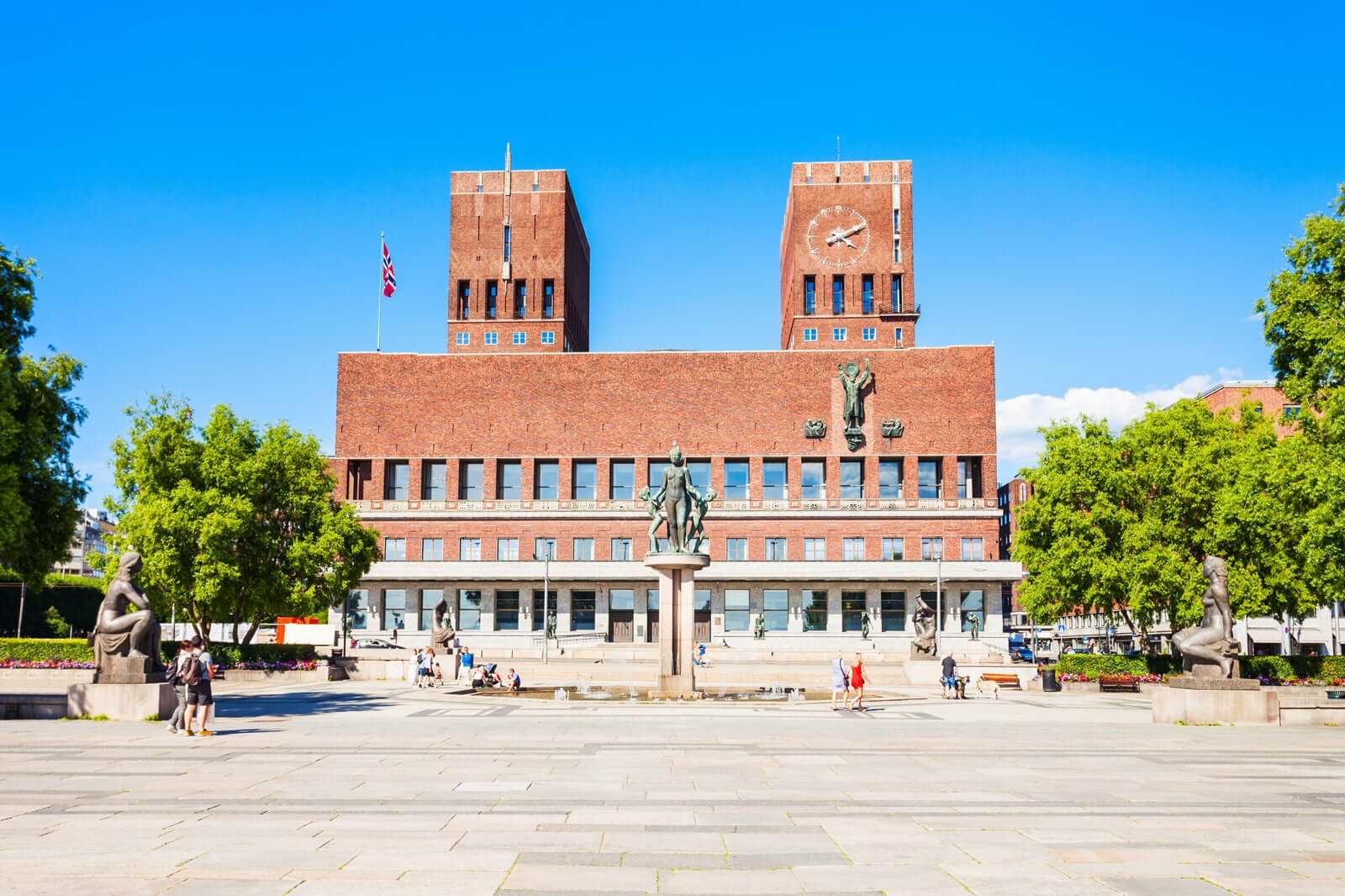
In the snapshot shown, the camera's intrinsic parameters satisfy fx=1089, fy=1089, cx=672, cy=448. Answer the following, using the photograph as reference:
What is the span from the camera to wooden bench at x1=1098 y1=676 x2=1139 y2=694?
Result: 1652 inches

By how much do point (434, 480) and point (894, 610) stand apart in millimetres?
35203

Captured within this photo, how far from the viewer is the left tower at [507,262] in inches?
3691

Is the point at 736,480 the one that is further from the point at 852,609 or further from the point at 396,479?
the point at 396,479

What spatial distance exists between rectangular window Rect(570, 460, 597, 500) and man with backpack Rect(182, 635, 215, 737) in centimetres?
5895

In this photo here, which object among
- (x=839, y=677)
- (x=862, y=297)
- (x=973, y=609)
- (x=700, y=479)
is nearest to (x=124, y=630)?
(x=839, y=677)

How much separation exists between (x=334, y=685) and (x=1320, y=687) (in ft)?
115

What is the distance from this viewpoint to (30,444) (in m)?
35.3

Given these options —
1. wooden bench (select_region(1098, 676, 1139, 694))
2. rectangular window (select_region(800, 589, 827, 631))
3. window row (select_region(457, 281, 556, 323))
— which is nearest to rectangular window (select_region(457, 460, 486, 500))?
window row (select_region(457, 281, 556, 323))

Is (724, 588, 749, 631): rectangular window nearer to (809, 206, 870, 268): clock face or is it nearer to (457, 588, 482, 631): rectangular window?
(457, 588, 482, 631): rectangular window

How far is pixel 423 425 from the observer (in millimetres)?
81812

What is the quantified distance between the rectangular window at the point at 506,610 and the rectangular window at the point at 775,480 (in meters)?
19.7

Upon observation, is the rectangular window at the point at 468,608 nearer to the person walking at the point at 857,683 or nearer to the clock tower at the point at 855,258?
the clock tower at the point at 855,258

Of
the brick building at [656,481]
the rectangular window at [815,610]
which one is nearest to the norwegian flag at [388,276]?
the brick building at [656,481]

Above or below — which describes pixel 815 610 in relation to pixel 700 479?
below
